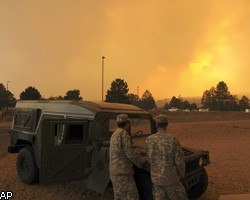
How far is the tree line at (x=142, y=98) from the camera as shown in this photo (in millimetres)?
67762

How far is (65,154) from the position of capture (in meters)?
5.94

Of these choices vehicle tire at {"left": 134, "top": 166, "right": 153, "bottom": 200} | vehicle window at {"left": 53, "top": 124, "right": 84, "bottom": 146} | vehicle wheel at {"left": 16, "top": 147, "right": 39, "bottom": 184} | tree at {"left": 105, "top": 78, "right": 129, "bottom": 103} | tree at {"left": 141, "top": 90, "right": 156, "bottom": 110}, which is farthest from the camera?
tree at {"left": 141, "top": 90, "right": 156, "bottom": 110}

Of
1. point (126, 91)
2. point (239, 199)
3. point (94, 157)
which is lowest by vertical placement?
point (239, 199)

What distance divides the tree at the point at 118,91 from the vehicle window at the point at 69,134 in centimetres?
6162

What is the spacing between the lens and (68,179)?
5914 mm

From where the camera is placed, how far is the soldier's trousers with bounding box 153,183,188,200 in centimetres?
473

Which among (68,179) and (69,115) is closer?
(68,179)

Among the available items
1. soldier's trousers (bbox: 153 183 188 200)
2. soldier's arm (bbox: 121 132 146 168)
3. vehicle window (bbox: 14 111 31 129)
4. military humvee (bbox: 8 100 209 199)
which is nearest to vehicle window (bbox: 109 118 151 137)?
military humvee (bbox: 8 100 209 199)

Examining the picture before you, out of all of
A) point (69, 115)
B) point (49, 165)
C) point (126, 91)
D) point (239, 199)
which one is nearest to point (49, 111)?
point (69, 115)

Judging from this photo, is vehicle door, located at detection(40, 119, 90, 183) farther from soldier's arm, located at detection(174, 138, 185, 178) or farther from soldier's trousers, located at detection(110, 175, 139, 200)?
soldier's arm, located at detection(174, 138, 185, 178)

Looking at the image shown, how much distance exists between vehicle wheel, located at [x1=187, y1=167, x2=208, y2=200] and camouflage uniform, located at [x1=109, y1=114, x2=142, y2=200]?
2.08 metres

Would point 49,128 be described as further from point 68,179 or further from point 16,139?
point 16,139

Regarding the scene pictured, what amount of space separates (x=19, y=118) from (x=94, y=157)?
3.81 m

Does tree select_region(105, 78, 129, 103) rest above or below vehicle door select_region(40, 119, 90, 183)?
above
